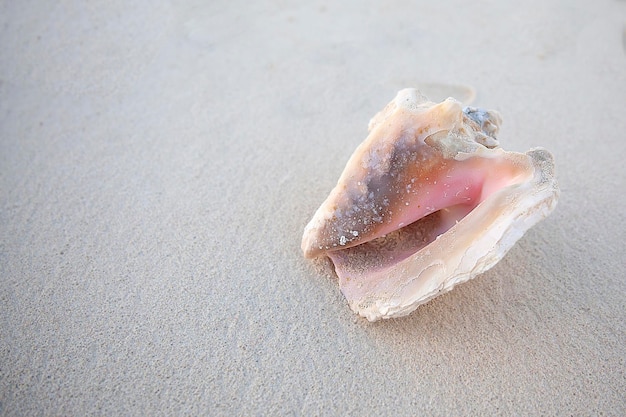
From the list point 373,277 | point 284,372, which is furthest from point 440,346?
point 284,372

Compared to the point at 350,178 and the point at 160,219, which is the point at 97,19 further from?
the point at 350,178

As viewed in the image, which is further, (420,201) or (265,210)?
(265,210)

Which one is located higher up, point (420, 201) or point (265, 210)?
point (420, 201)
